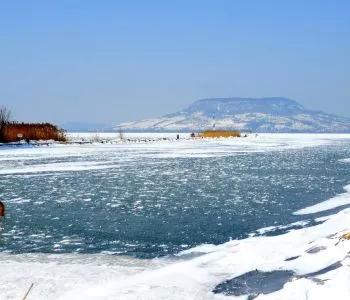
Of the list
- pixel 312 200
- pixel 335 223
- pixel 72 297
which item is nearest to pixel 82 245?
pixel 72 297

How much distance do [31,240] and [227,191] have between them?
9.49 metres

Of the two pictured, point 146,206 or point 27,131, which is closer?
point 146,206

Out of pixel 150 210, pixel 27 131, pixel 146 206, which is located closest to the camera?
pixel 150 210

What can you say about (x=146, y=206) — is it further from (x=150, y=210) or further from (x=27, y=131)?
(x=27, y=131)

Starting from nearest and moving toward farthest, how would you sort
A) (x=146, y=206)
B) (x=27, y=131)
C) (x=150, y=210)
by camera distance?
(x=150, y=210) < (x=146, y=206) < (x=27, y=131)

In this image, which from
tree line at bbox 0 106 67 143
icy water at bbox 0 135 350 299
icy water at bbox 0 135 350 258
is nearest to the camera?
icy water at bbox 0 135 350 299

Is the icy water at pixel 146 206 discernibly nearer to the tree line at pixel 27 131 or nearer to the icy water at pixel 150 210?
the icy water at pixel 150 210

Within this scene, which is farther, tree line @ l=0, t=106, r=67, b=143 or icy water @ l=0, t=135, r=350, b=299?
tree line @ l=0, t=106, r=67, b=143

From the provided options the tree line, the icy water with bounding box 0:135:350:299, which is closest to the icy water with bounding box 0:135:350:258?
the icy water with bounding box 0:135:350:299

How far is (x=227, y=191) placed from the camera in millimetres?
19000

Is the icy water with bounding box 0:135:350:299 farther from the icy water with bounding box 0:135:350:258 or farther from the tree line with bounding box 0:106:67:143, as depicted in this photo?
the tree line with bounding box 0:106:67:143

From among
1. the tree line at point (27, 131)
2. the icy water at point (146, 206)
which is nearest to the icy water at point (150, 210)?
the icy water at point (146, 206)

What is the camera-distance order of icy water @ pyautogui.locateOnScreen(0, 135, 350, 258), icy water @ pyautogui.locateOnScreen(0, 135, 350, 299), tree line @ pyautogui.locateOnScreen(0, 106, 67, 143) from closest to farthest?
icy water @ pyautogui.locateOnScreen(0, 135, 350, 299)
icy water @ pyautogui.locateOnScreen(0, 135, 350, 258)
tree line @ pyautogui.locateOnScreen(0, 106, 67, 143)

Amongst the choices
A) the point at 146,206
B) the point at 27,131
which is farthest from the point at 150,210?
the point at 27,131
